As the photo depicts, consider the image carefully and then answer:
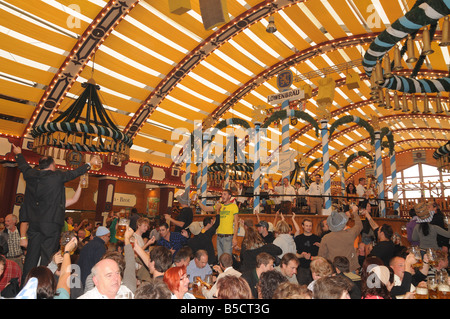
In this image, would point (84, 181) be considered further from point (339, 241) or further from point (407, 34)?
point (407, 34)

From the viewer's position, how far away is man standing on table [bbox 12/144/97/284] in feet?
11.8

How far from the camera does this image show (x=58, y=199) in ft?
12.4

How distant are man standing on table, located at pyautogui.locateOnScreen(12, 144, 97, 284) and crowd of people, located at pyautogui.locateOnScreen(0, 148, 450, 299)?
0.01 meters

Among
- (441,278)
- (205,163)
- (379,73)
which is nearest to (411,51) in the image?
(379,73)

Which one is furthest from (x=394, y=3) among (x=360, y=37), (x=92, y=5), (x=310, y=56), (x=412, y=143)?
(x=412, y=143)

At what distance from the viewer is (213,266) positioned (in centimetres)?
414

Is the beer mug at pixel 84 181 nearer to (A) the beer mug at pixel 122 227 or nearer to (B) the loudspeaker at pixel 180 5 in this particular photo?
(A) the beer mug at pixel 122 227

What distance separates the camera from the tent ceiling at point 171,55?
12.3m

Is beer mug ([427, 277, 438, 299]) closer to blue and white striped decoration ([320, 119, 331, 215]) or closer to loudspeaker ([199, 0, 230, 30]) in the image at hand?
loudspeaker ([199, 0, 230, 30])

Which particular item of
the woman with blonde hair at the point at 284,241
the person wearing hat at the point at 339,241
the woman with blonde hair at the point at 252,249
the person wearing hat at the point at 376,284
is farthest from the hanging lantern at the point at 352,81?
the person wearing hat at the point at 376,284

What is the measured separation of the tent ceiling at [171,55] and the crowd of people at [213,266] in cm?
911

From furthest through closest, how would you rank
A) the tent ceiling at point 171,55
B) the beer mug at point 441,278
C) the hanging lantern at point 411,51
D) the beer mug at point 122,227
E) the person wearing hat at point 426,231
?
1. the tent ceiling at point 171,55
2. the person wearing hat at point 426,231
3. the hanging lantern at point 411,51
4. the beer mug at point 122,227
5. the beer mug at point 441,278

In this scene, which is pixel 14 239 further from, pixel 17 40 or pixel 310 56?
pixel 310 56

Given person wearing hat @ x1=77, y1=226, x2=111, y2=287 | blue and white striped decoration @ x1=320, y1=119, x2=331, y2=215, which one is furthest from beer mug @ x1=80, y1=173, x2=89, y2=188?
blue and white striped decoration @ x1=320, y1=119, x2=331, y2=215
